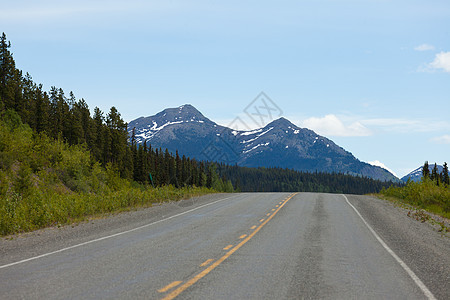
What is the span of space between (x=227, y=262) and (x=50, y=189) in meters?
19.7

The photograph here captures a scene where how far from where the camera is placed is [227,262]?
836 cm

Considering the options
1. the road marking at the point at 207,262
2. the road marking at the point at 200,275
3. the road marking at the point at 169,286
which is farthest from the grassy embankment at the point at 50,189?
the road marking at the point at 169,286

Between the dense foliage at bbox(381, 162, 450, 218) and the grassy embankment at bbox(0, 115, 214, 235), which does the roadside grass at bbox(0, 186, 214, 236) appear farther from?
the dense foliage at bbox(381, 162, 450, 218)

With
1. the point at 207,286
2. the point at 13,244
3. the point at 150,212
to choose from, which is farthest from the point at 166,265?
the point at 150,212

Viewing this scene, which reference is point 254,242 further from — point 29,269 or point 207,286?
point 29,269

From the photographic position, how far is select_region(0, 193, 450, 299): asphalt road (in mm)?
Result: 6168

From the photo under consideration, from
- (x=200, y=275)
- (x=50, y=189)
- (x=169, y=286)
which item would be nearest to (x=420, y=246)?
(x=200, y=275)

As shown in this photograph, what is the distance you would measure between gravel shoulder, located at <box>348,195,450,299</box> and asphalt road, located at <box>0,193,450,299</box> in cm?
3

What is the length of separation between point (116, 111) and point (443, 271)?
87.5 meters

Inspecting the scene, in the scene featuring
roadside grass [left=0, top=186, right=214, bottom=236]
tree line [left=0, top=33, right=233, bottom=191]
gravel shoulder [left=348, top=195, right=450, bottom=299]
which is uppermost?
tree line [left=0, top=33, right=233, bottom=191]

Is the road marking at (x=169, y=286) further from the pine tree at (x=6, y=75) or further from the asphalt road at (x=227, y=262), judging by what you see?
the pine tree at (x=6, y=75)

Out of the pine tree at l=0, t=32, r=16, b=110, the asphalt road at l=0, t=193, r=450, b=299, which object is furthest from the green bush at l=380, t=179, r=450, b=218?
the pine tree at l=0, t=32, r=16, b=110

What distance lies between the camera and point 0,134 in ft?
81.4

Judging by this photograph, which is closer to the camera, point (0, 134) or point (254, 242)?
point (254, 242)
